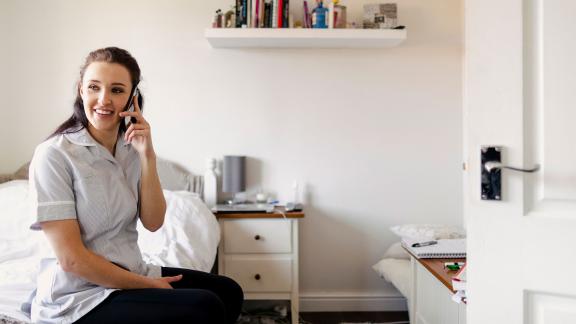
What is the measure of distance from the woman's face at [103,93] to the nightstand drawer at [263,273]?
4.47 feet

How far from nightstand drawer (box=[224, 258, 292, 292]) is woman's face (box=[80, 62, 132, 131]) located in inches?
53.6

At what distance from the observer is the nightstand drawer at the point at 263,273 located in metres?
2.37

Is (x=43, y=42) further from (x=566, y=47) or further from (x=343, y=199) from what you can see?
(x=566, y=47)

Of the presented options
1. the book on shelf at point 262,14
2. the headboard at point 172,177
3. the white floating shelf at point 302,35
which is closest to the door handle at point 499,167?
the white floating shelf at point 302,35

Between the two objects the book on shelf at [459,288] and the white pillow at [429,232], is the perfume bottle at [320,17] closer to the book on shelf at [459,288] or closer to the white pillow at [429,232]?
the white pillow at [429,232]

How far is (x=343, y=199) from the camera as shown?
270 cm

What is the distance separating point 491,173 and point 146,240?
1535 mm

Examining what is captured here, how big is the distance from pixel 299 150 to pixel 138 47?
4.02 feet

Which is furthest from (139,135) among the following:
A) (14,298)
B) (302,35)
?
(302,35)

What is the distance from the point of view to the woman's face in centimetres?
120

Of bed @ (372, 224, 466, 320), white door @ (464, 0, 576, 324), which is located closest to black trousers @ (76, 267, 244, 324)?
white door @ (464, 0, 576, 324)

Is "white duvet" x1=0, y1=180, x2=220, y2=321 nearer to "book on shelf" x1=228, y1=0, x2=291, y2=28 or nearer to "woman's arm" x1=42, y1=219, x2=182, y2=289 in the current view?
"woman's arm" x1=42, y1=219, x2=182, y2=289

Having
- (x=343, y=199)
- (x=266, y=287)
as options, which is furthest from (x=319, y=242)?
(x=266, y=287)

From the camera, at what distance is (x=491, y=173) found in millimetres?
900
